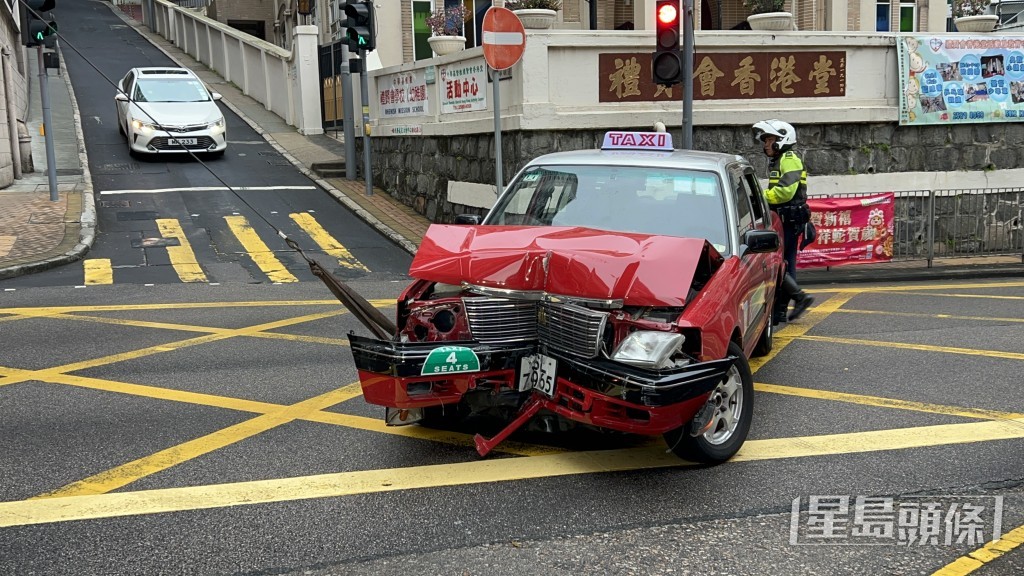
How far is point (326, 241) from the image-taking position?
14.8 meters

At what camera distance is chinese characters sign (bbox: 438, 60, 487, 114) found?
14312mm

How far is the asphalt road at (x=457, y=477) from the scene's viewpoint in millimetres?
4066

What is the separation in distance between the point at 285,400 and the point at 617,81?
8.39 meters

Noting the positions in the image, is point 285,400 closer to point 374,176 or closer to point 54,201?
point 54,201

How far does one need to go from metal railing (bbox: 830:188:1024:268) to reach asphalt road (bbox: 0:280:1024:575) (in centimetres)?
632

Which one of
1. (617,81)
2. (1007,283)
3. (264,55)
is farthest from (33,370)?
(264,55)

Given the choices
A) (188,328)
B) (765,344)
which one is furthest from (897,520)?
(188,328)

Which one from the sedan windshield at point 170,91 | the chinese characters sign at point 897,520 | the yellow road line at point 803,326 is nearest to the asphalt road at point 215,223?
the sedan windshield at point 170,91

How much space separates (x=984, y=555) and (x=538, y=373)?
2139mm

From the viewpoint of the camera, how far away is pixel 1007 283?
12.7 m

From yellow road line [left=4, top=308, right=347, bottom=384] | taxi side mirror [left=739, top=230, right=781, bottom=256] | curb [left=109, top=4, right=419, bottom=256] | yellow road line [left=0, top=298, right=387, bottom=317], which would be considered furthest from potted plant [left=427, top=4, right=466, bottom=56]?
taxi side mirror [left=739, top=230, right=781, bottom=256]

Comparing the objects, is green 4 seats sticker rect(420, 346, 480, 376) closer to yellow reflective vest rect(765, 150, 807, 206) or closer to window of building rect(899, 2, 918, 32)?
yellow reflective vest rect(765, 150, 807, 206)

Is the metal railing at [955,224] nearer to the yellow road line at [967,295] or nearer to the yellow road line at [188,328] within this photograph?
the yellow road line at [967,295]

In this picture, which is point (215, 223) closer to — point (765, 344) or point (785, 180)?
point (785, 180)
